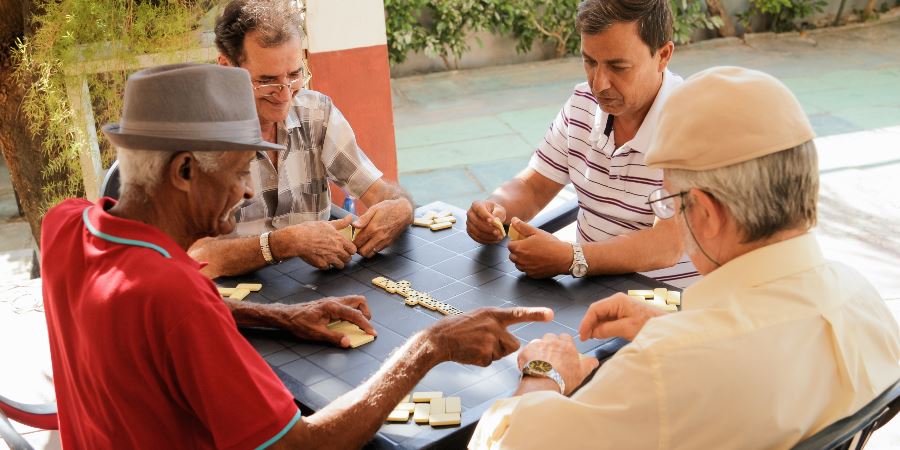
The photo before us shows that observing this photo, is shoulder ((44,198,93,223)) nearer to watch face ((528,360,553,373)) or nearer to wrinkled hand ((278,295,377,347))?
wrinkled hand ((278,295,377,347))

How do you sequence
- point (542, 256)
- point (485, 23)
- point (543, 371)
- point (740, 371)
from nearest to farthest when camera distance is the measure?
point (740, 371) < point (543, 371) < point (542, 256) < point (485, 23)

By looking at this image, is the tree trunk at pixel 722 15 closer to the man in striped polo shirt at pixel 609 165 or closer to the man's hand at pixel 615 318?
the man in striped polo shirt at pixel 609 165

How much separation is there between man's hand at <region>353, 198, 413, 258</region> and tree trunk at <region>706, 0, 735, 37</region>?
30.0 feet

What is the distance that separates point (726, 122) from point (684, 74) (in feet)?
28.0

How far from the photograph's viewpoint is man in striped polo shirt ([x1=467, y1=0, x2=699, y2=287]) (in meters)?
2.96

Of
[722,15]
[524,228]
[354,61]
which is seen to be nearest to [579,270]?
[524,228]

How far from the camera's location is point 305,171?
376 centimetres

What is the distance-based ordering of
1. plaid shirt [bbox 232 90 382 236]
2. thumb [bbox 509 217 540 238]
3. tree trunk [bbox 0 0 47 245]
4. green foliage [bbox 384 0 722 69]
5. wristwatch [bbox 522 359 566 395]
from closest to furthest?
wristwatch [bbox 522 359 566 395] < thumb [bbox 509 217 540 238] < plaid shirt [bbox 232 90 382 236] < tree trunk [bbox 0 0 47 245] < green foliage [bbox 384 0 722 69]

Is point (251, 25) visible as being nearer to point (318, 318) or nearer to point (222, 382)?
point (318, 318)

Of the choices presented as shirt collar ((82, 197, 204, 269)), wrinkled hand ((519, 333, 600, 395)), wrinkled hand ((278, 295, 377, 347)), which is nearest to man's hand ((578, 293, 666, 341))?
wrinkled hand ((519, 333, 600, 395))

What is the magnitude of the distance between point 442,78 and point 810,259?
8.98m

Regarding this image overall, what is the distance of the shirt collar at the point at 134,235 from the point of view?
6.37 ft

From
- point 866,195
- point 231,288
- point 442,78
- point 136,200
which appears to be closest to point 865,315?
point 136,200

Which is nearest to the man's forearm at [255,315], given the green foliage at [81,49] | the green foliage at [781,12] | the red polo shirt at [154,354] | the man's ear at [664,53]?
the red polo shirt at [154,354]
